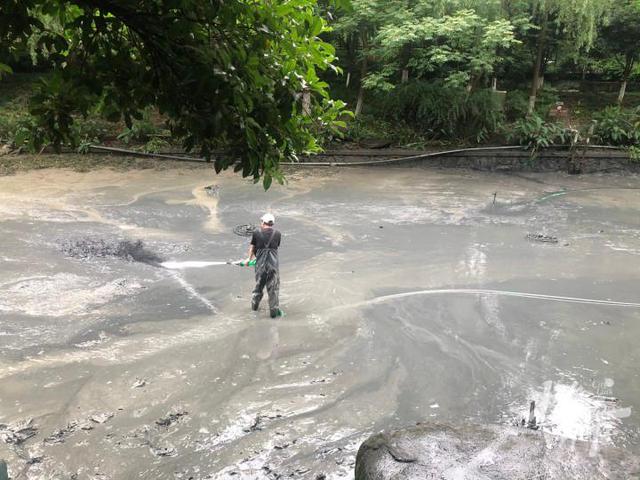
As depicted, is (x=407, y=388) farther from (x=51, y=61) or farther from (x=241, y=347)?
(x=51, y=61)

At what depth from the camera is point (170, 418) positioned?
527cm

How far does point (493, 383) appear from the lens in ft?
19.7

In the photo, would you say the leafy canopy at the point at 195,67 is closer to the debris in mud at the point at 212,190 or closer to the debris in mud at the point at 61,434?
the debris in mud at the point at 61,434

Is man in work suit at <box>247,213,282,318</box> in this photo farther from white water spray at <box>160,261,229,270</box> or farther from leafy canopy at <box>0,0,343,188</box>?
leafy canopy at <box>0,0,343,188</box>

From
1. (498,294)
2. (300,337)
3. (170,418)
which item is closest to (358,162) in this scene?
(498,294)

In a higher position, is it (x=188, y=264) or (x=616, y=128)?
(x=616, y=128)

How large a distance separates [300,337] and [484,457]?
338cm

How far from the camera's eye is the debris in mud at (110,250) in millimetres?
9422

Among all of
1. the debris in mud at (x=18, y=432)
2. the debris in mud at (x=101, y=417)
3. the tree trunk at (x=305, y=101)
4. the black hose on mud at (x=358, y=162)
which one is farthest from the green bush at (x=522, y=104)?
the debris in mud at (x=18, y=432)

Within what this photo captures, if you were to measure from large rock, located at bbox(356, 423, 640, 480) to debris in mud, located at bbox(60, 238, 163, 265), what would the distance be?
6.38 metres

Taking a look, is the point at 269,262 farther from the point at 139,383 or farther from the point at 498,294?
the point at 498,294

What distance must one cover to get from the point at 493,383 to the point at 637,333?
266cm

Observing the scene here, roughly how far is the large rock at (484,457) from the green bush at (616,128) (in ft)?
53.7

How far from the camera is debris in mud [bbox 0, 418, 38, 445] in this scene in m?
4.84
